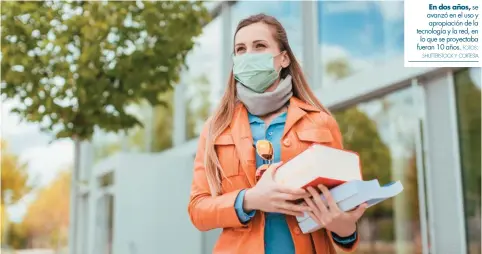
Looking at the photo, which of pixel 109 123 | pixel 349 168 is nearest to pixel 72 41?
pixel 109 123

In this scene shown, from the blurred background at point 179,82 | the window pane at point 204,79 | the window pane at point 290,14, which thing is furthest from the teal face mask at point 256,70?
the window pane at point 204,79

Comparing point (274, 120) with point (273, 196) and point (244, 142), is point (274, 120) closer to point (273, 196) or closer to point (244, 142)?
point (244, 142)

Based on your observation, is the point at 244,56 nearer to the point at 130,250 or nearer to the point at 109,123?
the point at 109,123

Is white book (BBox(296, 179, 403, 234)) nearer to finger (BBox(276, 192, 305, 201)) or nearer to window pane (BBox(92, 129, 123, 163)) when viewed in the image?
finger (BBox(276, 192, 305, 201))

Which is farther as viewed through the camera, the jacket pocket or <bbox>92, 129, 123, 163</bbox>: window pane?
<bbox>92, 129, 123, 163</bbox>: window pane

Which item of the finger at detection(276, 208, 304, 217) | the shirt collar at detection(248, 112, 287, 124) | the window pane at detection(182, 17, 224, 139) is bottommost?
the finger at detection(276, 208, 304, 217)

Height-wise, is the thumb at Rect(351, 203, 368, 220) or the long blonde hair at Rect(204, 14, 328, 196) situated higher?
the long blonde hair at Rect(204, 14, 328, 196)

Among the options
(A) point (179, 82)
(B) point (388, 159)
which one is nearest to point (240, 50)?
(A) point (179, 82)

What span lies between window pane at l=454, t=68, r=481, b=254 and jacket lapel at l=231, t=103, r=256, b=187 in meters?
2.25

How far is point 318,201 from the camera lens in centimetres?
122

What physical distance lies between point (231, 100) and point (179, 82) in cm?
280

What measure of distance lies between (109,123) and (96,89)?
1.14ft

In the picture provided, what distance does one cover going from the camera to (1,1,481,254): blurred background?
3.43 m

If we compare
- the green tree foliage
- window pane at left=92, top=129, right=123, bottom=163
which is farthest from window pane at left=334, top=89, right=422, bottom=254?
window pane at left=92, top=129, right=123, bottom=163
